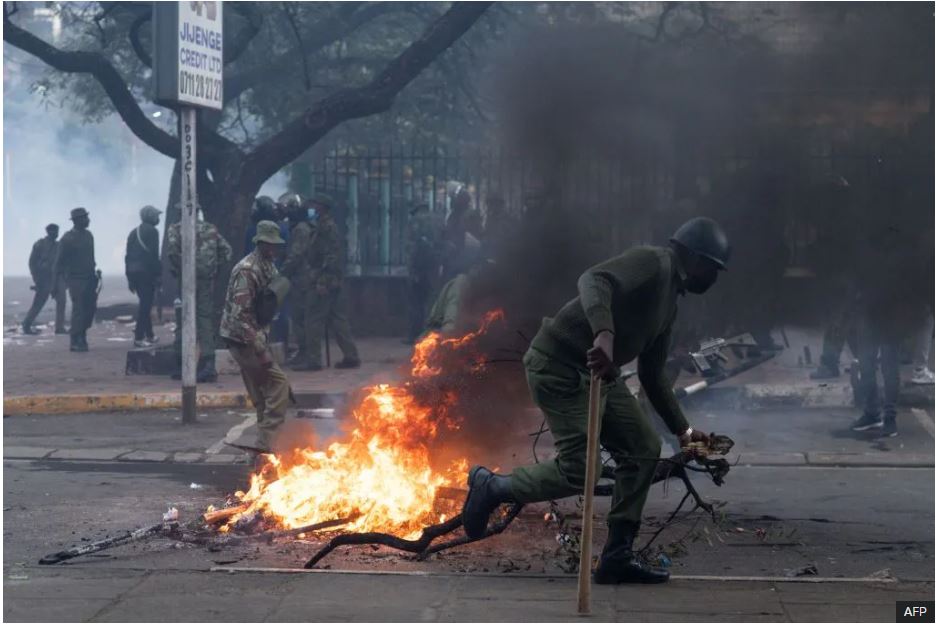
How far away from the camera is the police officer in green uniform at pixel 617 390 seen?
18.5 feet

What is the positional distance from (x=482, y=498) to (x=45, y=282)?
16031 mm

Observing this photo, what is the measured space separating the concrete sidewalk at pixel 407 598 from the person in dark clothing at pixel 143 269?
11767 mm

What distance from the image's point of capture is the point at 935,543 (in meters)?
6.77

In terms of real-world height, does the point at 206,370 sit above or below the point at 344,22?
below

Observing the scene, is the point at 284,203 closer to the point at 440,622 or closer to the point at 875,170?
the point at 875,170

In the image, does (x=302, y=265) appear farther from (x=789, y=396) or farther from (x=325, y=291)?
(x=789, y=396)

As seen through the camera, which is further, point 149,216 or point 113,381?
point 149,216

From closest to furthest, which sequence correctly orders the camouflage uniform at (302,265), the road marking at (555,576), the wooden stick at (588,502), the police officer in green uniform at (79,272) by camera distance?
the wooden stick at (588,502) → the road marking at (555,576) → the camouflage uniform at (302,265) → the police officer in green uniform at (79,272)

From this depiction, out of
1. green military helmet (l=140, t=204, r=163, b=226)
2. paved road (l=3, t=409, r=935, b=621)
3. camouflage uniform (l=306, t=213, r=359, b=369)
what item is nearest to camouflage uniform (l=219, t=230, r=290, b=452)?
paved road (l=3, t=409, r=935, b=621)

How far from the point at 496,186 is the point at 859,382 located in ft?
19.9

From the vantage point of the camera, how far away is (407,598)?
5398 mm

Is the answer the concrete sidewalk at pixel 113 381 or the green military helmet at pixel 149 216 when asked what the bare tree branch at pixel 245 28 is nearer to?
the green military helmet at pixel 149 216

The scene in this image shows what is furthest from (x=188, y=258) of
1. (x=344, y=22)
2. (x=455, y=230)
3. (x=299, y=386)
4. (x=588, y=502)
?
(x=344, y=22)

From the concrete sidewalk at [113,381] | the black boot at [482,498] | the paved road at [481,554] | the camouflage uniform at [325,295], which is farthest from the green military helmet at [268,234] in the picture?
the camouflage uniform at [325,295]
